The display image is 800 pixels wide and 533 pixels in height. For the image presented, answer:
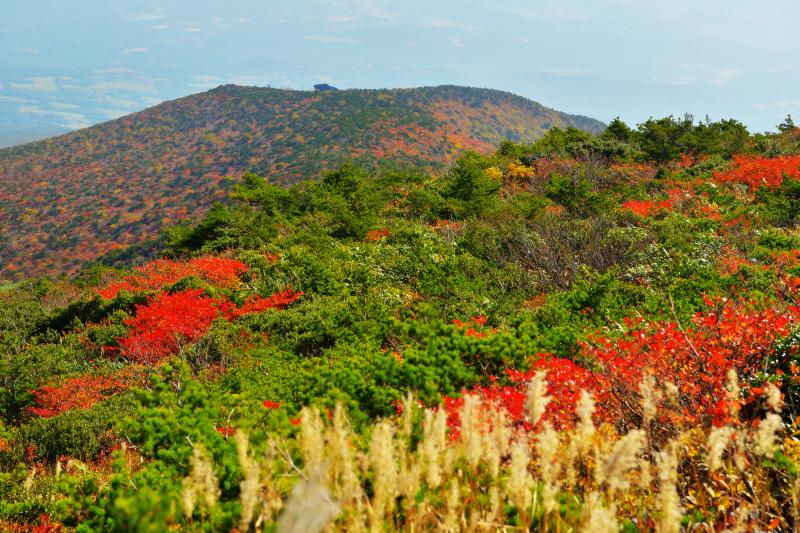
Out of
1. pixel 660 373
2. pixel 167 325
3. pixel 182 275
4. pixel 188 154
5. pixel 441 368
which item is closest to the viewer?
pixel 660 373

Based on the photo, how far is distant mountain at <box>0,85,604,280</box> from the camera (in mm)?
67062

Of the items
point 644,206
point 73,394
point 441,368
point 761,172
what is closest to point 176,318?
point 73,394

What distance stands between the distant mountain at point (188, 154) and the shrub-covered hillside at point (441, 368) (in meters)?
45.8

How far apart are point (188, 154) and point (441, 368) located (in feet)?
321

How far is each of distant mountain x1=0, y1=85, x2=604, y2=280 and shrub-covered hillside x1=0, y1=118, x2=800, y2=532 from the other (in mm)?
45795

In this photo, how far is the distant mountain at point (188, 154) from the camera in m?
67.1

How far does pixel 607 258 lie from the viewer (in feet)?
45.6

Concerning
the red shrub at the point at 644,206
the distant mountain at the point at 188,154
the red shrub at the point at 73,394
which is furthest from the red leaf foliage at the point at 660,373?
the distant mountain at the point at 188,154

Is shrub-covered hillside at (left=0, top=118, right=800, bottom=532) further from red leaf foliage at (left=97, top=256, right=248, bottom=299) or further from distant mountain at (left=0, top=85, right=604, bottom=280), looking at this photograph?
distant mountain at (left=0, top=85, right=604, bottom=280)

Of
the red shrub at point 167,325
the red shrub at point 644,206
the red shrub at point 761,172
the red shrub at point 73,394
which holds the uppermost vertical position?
the red shrub at point 761,172

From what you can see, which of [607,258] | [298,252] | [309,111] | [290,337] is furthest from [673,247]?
[309,111]

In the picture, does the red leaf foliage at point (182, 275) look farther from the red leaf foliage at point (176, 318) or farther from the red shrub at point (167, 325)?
the red shrub at point (167, 325)

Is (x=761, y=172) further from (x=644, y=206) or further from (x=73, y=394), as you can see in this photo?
(x=73, y=394)

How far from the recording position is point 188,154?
299 ft
